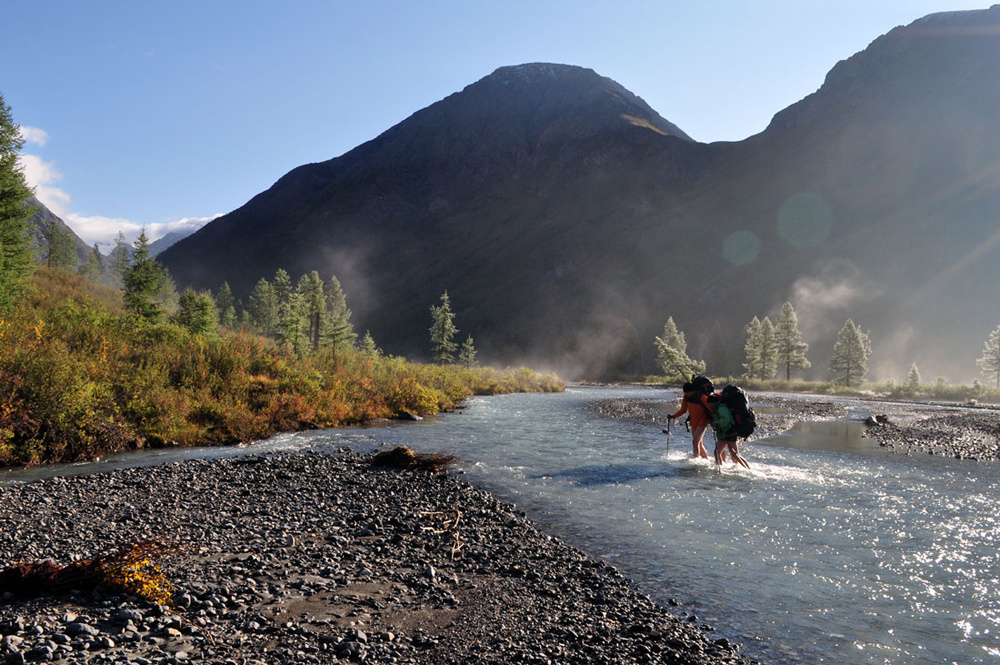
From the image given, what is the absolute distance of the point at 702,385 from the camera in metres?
18.2

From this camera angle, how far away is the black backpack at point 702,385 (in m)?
18.0

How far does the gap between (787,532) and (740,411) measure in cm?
617

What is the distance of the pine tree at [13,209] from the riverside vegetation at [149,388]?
180cm

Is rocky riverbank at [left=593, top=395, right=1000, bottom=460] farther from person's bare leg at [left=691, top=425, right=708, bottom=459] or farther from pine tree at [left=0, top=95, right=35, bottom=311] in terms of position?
pine tree at [left=0, top=95, right=35, bottom=311]

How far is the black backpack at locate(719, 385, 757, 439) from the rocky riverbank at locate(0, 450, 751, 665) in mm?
8554

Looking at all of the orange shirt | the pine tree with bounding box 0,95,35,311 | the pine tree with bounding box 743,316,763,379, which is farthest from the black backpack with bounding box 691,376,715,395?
the pine tree with bounding box 743,316,763,379

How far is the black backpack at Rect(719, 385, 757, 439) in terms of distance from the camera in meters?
16.1

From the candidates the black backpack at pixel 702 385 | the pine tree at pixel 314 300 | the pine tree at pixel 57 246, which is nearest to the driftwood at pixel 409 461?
the black backpack at pixel 702 385

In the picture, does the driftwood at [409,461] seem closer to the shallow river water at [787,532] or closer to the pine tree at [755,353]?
the shallow river water at [787,532]

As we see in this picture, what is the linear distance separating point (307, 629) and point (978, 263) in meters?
229

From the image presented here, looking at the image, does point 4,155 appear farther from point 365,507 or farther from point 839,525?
point 839,525

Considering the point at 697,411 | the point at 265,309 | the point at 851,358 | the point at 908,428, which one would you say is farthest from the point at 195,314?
the point at 851,358

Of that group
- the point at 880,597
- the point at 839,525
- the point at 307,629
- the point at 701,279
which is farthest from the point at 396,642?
the point at 701,279

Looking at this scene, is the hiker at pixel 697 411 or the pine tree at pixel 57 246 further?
the pine tree at pixel 57 246
